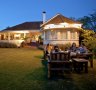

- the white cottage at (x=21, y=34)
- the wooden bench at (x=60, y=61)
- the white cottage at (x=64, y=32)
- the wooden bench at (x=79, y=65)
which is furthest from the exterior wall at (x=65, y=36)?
the wooden bench at (x=60, y=61)

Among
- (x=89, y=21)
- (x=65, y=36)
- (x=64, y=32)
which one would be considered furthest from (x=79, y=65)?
(x=89, y=21)

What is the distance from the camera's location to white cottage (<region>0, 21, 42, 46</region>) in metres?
44.4

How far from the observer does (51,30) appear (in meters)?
32.2

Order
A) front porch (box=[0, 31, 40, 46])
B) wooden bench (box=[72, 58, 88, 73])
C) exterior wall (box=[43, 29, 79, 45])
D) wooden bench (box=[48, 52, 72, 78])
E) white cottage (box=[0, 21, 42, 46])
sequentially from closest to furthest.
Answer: wooden bench (box=[48, 52, 72, 78])
wooden bench (box=[72, 58, 88, 73])
exterior wall (box=[43, 29, 79, 45])
front porch (box=[0, 31, 40, 46])
white cottage (box=[0, 21, 42, 46])

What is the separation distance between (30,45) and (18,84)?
31.4 metres

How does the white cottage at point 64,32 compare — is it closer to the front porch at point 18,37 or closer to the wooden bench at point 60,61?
the front porch at point 18,37

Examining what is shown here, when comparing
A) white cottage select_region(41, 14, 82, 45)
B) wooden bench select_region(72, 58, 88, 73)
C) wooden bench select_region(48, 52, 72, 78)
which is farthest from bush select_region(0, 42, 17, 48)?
wooden bench select_region(48, 52, 72, 78)

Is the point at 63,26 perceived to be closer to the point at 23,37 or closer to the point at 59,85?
the point at 23,37

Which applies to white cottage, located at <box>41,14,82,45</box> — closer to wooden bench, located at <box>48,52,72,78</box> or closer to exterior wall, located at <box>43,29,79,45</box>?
exterior wall, located at <box>43,29,79,45</box>

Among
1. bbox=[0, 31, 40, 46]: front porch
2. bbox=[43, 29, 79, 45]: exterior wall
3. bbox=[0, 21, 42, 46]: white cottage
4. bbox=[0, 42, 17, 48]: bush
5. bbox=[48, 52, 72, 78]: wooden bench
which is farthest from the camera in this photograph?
bbox=[0, 21, 42, 46]: white cottage

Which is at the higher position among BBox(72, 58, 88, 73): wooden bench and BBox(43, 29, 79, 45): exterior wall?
BBox(43, 29, 79, 45): exterior wall

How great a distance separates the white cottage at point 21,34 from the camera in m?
44.4

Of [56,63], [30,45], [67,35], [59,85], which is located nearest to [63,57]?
[56,63]

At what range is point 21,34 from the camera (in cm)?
4566
